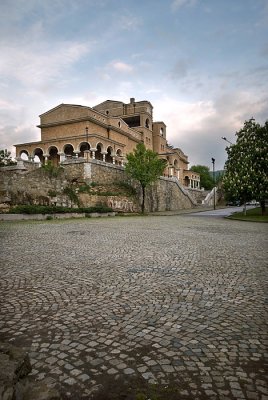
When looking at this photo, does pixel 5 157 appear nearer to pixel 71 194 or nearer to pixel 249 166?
pixel 71 194

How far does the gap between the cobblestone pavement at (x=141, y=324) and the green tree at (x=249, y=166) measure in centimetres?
1894

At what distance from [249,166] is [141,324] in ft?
80.7

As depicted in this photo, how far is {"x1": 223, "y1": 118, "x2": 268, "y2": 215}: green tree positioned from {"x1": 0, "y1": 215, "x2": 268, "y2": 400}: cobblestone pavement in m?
18.9

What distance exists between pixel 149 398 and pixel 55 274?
4.38m

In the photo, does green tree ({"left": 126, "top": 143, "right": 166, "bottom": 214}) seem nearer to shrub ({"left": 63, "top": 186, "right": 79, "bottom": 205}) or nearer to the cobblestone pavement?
shrub ({"left": 63, "top": 186, "right": 79, "bottom": 205})

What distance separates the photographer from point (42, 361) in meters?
2.94

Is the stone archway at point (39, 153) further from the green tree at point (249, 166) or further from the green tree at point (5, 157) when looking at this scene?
the green tree at point (249, 166)

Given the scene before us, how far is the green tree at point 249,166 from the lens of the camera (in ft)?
81.4

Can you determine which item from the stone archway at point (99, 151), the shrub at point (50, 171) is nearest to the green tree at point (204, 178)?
the stone archway at point (99, 151)

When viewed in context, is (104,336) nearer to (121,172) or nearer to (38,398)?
(38,398)

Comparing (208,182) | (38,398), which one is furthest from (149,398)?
(208,182)

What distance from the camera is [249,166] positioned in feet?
83.8

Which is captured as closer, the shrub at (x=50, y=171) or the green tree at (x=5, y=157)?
the shrub at (x=50, y=171)

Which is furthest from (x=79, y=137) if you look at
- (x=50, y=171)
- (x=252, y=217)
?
(x=252, y=217)
